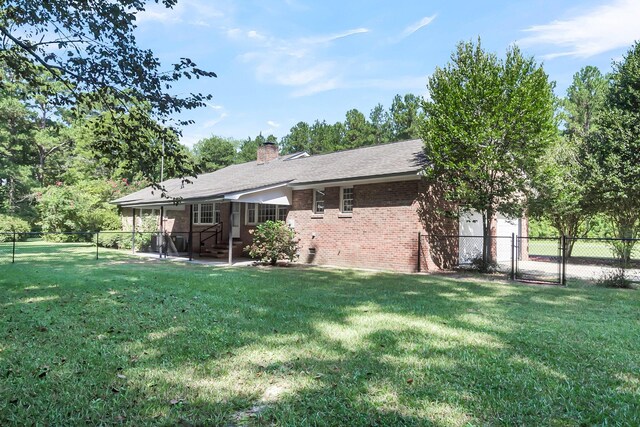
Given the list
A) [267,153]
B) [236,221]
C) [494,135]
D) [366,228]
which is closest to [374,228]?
[366,228]

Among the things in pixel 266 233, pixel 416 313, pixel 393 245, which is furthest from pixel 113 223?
pixel 416 313

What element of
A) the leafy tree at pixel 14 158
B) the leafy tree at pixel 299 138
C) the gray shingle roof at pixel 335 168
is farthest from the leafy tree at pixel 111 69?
the leafy tree at pixel 299 138

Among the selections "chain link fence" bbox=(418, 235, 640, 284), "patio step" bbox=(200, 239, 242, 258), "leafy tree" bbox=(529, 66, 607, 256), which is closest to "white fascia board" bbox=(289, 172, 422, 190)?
"chain link fence" bbox=(418, 235, 640, 284)

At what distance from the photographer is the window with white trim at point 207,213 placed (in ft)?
66.1

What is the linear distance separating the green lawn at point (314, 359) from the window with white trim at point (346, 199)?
7.24 meters

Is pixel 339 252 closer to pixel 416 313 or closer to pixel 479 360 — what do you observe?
pixel 416 313

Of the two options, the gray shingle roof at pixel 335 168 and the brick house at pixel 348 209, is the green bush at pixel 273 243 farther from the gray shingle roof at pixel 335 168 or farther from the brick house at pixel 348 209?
the gray shingle roof at pixel 335 168

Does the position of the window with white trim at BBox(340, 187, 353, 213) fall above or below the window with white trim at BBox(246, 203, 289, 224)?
above

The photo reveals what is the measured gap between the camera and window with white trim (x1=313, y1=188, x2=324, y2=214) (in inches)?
639

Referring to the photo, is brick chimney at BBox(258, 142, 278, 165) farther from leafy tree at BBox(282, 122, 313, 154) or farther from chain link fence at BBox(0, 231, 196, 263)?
leafy tree at BBox(282, 122, 313, 154)

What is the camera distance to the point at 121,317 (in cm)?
605

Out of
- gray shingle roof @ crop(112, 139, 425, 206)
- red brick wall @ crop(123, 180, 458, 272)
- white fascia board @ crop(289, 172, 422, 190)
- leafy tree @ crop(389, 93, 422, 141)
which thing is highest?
leafy tree @ crop(389, 93, 422, 141)

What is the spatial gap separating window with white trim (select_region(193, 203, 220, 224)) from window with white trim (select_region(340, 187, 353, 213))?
7.51 meters

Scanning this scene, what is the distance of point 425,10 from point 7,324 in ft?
39.4
